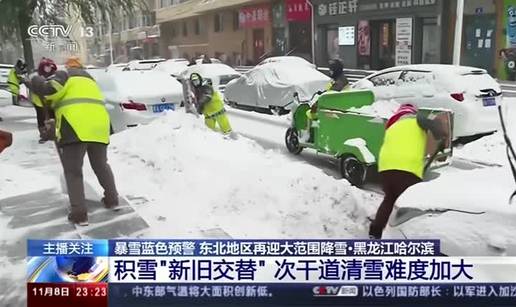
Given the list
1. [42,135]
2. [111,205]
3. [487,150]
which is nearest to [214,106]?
[42,135]

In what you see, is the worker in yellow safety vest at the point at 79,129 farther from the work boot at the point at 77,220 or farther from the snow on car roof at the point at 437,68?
the snow on car roof at the point at 437,68

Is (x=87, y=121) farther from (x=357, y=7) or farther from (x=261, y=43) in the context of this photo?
(x=357, y=7)

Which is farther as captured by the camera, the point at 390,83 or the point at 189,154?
the point at 189,154

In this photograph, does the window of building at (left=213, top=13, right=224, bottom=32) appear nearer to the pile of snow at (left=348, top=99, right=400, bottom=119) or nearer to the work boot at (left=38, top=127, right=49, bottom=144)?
the pile of snow at (left=348, top=99, right=400, bottom=119)

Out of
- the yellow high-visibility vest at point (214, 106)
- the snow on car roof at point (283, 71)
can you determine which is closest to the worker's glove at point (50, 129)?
the snow on car roof at point (283, 71)

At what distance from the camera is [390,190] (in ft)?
7.38

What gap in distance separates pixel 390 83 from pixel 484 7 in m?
0.87

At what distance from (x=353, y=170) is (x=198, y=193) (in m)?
1.09

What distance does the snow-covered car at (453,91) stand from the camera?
2273 mm

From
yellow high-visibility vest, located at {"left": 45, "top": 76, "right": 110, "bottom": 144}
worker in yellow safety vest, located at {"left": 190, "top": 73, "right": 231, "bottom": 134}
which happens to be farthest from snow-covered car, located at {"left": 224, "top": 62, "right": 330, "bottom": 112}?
yellow high-visibility vest, located at {"left": 45, "top": 76, "right": 110, "bottom": 144}

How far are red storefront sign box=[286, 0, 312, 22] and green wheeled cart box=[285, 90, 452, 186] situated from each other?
1.98ft

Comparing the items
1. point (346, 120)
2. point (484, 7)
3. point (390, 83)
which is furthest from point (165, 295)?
point (484, 7)

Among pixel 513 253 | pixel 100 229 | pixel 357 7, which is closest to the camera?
pixel 513 253

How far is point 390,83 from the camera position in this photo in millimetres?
2477
